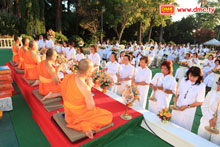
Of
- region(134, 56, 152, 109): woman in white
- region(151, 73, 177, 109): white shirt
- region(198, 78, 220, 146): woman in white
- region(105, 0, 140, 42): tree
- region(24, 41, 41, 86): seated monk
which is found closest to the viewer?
region(198, 78, 220, 146): woman in white

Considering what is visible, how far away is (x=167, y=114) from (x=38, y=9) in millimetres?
19542

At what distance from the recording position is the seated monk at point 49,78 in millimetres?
3633

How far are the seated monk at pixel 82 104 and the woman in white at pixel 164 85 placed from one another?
1650 millimetres

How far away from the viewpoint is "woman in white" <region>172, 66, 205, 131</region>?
3.01 meters

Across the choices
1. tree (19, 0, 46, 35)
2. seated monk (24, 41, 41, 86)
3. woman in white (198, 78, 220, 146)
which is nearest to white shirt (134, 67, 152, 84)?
woman in white (198, 78, 220, 146)

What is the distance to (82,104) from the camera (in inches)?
97.7

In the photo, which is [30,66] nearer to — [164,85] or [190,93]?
[164,85]

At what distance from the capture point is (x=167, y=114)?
279 centimetres

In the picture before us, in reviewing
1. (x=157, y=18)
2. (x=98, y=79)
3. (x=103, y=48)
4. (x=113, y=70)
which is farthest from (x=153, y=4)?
(x=98, y=79)

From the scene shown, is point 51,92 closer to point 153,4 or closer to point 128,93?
point 128,93

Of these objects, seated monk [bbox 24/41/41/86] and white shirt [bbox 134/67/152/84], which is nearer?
white shirt [bbox 134/67/152/84]

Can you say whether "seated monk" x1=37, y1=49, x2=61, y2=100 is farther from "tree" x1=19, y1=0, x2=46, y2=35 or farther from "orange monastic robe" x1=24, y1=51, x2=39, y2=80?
"tree" x1=19, y1=0, x2=46, y2=35

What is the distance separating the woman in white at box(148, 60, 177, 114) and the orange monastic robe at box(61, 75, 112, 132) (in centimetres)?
172

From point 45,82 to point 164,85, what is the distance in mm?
3047
